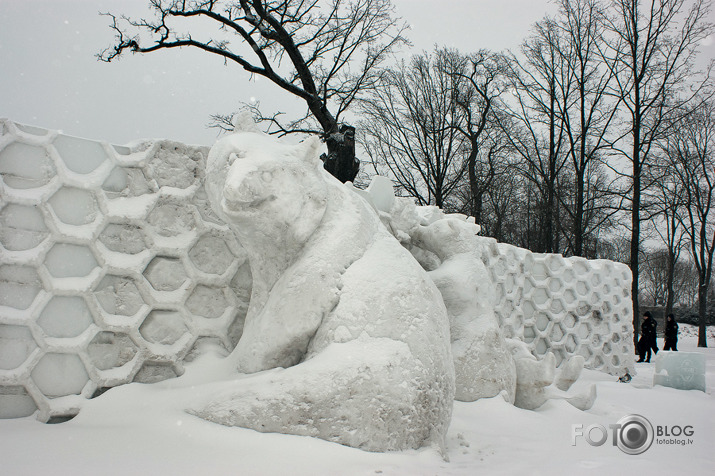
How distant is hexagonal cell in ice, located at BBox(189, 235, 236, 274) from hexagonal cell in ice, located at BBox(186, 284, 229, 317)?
0.36 feet

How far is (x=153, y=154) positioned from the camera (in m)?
2.77

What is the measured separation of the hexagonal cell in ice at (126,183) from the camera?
2.61 m

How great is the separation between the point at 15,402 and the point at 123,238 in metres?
0.89

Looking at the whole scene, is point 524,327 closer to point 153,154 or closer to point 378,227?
point 378,227

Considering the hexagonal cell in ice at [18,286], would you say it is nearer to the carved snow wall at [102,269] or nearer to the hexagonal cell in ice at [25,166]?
the carved snow wall at [102,269]

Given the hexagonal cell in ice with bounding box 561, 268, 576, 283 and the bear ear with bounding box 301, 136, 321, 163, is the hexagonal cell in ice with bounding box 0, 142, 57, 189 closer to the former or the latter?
the bear ear with bounding box 301, 136, 321, 163

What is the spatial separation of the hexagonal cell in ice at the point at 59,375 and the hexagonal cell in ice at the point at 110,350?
0.24 ft

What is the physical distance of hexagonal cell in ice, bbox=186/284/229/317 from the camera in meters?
2.71

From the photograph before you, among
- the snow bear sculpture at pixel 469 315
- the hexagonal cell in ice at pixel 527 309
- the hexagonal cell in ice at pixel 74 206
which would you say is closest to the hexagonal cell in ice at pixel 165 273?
the hexagonal cell in ice at pixel 74 206

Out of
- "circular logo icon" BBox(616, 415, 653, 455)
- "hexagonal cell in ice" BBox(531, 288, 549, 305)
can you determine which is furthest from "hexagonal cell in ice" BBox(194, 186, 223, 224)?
"hexagonal cell in ice" BBox(531, 288, 549, 305)

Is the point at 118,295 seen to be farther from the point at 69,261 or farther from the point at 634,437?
the point at 634,437

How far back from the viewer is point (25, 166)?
2.35m

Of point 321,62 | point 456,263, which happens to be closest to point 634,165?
point 321,62

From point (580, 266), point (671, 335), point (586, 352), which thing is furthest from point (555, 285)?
point (671, 335)
